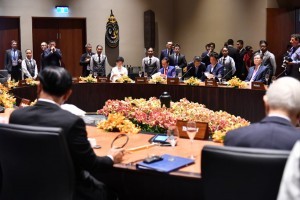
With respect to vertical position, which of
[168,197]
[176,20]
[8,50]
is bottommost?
[168,197]

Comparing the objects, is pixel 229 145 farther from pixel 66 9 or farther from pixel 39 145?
pixel 66 9

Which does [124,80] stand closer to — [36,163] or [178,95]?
[178,95]

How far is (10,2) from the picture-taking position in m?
11.6

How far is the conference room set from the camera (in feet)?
6.27

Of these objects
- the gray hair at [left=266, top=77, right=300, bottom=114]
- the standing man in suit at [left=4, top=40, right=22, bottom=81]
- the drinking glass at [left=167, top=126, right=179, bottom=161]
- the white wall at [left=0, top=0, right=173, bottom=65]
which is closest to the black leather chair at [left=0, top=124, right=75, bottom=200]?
the drinking glass at [left=167, top=126, right=179, bottom=161]

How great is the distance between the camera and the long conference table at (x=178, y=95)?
698 cm

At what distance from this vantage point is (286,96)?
1985 mm

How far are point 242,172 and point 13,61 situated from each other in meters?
10.0

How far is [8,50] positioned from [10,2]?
1263mm

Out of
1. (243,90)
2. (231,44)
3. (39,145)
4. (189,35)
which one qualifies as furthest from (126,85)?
Answer: (39,145)

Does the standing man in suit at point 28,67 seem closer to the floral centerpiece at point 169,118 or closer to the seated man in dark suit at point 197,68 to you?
the seated man in dark suit at point 197,68

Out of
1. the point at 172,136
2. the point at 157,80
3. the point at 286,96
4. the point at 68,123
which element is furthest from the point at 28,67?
the point at 286,96

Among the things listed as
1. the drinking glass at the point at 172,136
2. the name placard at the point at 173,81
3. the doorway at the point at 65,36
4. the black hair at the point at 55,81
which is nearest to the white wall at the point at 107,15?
the doorway at the point at 65,36

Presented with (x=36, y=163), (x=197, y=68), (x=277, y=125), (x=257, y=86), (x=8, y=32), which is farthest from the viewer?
(x=8, y=32)
